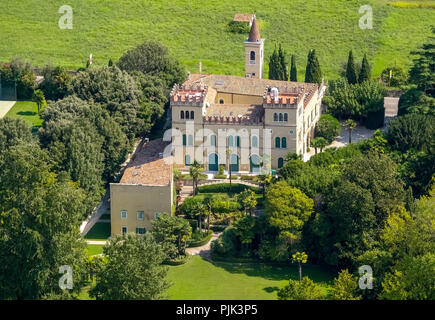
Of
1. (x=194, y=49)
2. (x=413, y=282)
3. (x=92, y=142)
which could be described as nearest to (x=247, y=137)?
(x=92, y=142)

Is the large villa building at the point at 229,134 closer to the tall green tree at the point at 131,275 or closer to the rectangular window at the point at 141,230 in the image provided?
the rectangular window at the point at 141,230

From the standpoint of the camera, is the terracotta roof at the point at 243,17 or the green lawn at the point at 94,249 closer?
the green lawn at the point at 94,249

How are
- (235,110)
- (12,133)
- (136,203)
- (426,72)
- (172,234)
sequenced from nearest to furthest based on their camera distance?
(172,234) → (136,203) → (12,133) → (235,110) → (426,72)

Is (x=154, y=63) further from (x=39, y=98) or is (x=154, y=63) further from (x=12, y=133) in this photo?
(x=12, y=133)

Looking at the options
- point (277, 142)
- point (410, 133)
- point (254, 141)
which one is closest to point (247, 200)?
point (254, 141)

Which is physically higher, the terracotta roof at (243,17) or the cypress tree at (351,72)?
the terracotta roof at (243,17)

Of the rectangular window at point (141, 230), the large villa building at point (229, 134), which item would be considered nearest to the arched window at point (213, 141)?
the large villa building at point (229, 134)

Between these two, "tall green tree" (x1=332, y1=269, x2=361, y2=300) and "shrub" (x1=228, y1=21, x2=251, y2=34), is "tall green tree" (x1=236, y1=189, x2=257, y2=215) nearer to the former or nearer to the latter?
"tall green tree" (x1=332, y1=269, x2=361, y2=300)
